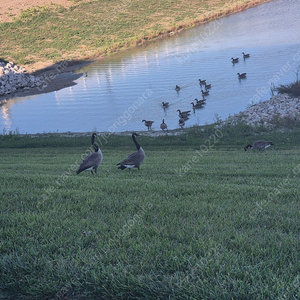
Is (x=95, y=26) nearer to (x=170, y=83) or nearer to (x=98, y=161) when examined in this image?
(x=170, y=83)

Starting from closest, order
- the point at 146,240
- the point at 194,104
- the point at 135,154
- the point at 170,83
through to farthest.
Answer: the point at 146,240 < the point at 135,154 < the point at 194,104 < the point at 170,83

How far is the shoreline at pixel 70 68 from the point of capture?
148 feet

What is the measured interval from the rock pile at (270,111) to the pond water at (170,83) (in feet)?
5.52

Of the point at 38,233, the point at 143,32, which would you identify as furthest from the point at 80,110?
the point at 143,32

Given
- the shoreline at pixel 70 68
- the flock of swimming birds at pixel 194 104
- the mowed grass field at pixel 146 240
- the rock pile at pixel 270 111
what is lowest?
the rock pile at pixel 270 111

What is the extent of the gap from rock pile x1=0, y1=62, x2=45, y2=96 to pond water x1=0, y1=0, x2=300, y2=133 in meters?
4.51

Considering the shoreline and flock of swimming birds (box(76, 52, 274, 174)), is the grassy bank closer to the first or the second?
the shoreline

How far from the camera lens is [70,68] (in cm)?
5497

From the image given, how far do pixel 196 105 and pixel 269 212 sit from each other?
25.2 m

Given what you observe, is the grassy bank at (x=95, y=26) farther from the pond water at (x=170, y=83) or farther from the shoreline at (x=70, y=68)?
the pond water at (x=170, y=83)

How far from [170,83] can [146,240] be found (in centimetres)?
3538

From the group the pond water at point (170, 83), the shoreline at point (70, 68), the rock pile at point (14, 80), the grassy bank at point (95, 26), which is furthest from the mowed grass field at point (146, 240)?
the grassy bank at point (95, 26)

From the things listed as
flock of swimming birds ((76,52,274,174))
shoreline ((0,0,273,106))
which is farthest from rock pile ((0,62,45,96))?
flock of swimming birds ((76,52,274,174))

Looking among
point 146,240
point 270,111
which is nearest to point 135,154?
point 146,240
